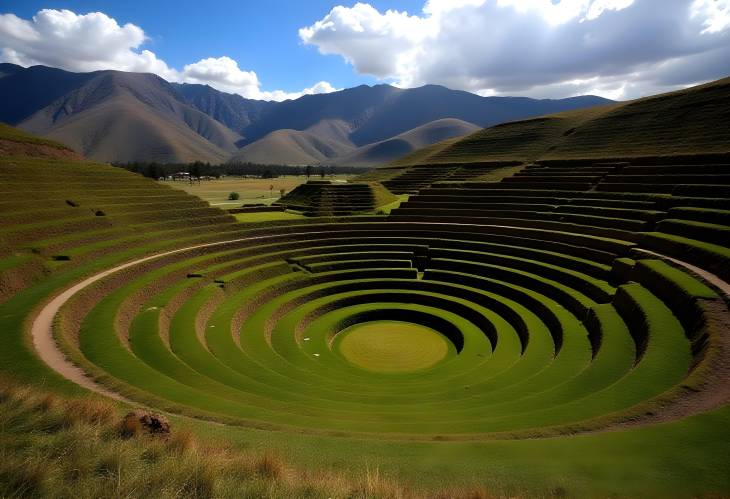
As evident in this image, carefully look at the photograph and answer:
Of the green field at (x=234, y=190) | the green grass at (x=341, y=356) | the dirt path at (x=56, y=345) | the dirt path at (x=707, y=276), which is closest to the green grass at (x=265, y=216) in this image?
the green grass at (x=341, y=356)

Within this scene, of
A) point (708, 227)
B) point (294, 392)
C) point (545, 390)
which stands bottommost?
point (294, 392)

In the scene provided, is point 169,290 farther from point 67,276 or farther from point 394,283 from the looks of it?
point 394,283

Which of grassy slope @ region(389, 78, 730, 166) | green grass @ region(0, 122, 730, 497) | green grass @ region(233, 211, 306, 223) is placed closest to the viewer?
green grass @ region(0, 122, 730, 497)

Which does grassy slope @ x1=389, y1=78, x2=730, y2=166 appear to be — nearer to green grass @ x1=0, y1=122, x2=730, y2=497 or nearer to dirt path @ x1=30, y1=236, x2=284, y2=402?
green grass @ x1=0, y1=122, x2=730, y2=497

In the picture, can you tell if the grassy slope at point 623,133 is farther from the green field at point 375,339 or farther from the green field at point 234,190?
the green field at point 234,190

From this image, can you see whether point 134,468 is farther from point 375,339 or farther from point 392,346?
point 375,339

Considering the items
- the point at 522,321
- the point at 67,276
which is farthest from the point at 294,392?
the point at 67,276

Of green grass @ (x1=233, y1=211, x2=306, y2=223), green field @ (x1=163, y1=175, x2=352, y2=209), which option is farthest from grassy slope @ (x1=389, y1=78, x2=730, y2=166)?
green grass @ (x1=233, y1=211, x2=306, y2=223)
